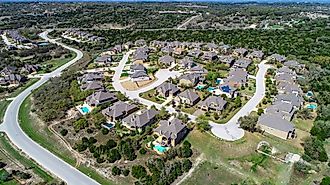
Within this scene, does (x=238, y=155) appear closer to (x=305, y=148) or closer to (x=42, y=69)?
(x=305, y=148)

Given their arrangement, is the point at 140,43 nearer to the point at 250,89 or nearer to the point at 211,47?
the point at 211,47

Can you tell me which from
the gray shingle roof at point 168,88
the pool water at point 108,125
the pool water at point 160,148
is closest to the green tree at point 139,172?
the pool water at point 160,148

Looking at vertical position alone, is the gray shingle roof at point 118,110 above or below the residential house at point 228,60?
below

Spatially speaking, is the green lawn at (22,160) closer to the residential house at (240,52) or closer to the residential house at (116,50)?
the residential house at (116,50)

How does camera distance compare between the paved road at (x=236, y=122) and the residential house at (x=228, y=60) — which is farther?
the residential house at (x=228, y=60)

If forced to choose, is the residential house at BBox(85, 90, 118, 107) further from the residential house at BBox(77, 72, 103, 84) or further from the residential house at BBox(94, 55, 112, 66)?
the residential house at BBox(94, 55, 112, 66)

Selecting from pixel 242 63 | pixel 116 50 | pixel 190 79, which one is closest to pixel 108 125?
pixel 190 79

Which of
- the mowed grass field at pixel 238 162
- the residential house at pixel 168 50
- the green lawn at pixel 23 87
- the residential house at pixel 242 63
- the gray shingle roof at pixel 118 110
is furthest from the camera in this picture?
the residential house at pixel 168 50
